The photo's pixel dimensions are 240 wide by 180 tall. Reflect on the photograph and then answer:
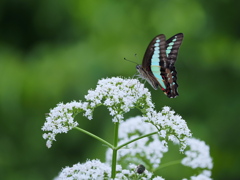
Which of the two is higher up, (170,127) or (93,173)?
(170,127)

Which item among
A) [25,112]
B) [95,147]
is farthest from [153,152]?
[25,112]

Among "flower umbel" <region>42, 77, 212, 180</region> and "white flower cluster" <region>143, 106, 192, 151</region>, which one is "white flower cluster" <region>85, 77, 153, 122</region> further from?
"white flower cluster" <region>143, 106, 192, 151</region>

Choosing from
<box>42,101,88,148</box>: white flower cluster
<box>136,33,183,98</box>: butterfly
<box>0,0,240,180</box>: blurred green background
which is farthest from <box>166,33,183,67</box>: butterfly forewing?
<box>0,0,240,180</box>: blurred green background

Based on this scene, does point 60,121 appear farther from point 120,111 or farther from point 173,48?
point 173,48

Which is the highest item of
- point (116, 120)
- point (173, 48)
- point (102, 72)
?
point (102, 72)

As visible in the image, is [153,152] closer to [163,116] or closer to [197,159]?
[197,159]

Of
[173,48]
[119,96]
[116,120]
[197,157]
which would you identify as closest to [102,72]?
[197,157]
